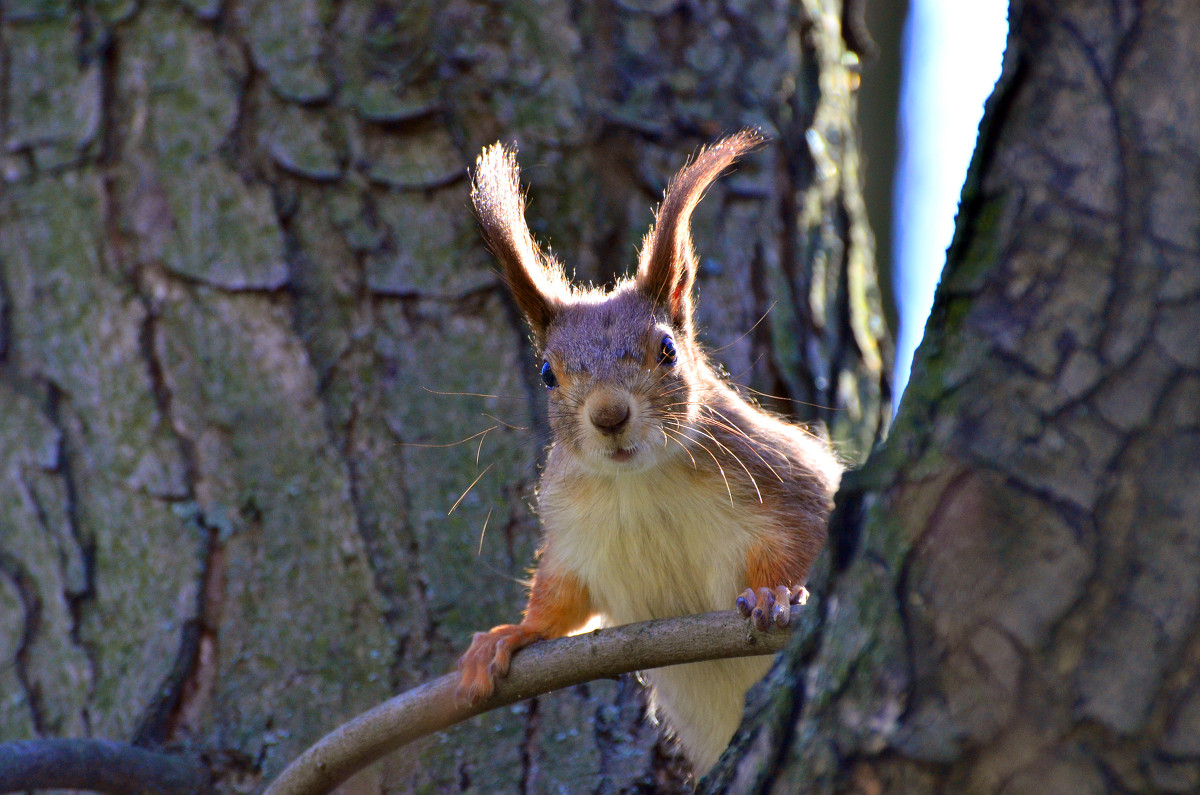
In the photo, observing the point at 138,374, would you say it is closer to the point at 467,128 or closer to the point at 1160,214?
the point at 467,128

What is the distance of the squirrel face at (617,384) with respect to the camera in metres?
2.16

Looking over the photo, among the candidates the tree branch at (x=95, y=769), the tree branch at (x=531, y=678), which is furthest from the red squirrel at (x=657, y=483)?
the tree branch at (x=95, y=769)

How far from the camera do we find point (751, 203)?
103 inches

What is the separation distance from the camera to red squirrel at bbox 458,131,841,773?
2.18m

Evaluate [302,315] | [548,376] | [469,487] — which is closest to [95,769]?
[469,487]

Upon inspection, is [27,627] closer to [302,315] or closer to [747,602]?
[302,315]

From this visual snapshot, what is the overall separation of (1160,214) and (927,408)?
0.27 meters

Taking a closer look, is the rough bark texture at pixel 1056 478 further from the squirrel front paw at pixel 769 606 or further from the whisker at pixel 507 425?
the whisker at pixel 507 425

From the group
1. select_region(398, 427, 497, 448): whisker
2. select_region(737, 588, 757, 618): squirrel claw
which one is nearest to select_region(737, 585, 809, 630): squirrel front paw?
select_region(737, 588, 757, 618): squirrel claw

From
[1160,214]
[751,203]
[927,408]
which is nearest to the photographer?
[1160,214]

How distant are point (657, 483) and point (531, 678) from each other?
2.26 ft

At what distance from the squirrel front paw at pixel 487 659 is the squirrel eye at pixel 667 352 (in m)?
0.61

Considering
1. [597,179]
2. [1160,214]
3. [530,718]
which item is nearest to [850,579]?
[1160,214]

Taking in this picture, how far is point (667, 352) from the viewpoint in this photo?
93.0 inches
